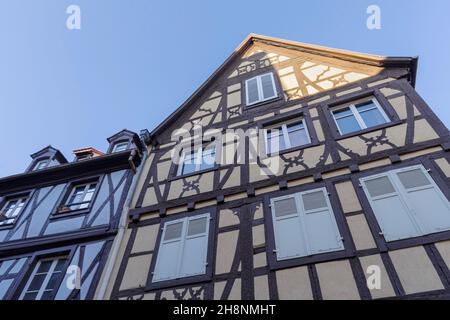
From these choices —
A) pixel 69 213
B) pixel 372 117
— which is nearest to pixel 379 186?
pixel 372 117

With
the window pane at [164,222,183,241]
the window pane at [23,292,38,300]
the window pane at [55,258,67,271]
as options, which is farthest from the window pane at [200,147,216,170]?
the window pane at [23,292,38,300]

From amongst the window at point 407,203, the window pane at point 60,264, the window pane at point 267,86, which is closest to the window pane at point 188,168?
the window pane at point 267,86

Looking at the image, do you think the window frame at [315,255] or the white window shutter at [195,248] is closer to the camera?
the window frame at [315,255]

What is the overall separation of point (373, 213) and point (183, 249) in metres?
3.61

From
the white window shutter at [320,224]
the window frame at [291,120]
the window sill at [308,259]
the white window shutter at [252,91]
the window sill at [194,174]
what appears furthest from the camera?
the white window shutter at [252,91]

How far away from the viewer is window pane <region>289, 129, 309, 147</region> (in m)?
7.28

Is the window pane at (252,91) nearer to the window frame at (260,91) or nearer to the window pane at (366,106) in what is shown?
the window frame at (260,91)

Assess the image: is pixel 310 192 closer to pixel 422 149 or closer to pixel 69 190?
pixel 422 149

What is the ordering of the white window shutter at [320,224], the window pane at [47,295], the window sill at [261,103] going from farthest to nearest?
the window sill at [261,103], the window pane at [47,295], the white window shutter at [320,224]

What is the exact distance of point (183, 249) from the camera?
6137mm

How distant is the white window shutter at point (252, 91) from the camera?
922 cm

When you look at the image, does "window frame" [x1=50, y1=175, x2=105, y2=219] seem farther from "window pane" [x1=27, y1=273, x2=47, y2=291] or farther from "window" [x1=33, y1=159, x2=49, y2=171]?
"window" [x1=33, y1=159, x2=49, y2=171]

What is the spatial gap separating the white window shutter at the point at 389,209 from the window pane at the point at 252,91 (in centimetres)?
448

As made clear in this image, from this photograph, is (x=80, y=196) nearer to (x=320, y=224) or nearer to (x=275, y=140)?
(x=275, y=140)
